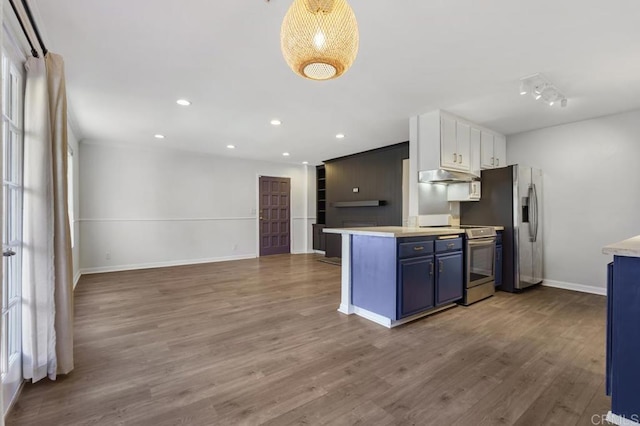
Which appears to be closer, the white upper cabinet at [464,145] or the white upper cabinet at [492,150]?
the white upper cabinet at [464,145]

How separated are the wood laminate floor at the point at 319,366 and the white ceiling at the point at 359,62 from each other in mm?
2351

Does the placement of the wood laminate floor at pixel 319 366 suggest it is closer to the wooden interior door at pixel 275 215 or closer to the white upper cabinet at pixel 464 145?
the white upper cabinet at pixel 464 145

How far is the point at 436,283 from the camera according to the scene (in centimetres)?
316

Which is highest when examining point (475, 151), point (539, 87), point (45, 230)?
point (539, 87)

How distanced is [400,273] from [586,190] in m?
3.27

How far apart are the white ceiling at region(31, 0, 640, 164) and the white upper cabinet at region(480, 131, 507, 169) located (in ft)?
0.82

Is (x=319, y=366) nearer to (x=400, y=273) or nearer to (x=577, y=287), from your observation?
(x=400, y=273)

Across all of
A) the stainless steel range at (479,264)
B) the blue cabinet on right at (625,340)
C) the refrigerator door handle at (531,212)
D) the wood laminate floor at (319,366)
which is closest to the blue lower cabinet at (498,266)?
the stainless steel range at (479,264)

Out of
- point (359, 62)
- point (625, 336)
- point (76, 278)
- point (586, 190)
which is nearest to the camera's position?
point (625, 336)

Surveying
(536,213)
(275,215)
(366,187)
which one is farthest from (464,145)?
(275,215)

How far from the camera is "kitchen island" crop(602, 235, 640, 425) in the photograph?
1.52 m

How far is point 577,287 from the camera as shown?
417 cm

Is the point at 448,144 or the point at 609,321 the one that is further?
the point at 448,144

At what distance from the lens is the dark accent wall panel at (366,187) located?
5680 millimetres
